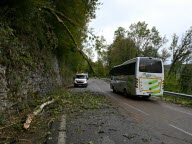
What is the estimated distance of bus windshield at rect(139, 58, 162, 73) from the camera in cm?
1183

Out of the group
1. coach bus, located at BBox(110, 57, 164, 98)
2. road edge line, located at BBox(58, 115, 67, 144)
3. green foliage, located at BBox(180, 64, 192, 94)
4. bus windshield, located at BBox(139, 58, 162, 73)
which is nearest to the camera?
road edge line, located at BBox(58, 115, 67, 144)

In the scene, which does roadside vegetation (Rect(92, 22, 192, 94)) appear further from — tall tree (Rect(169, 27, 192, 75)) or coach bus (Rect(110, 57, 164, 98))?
coach bus (Rect(110, 57, 164, 98))

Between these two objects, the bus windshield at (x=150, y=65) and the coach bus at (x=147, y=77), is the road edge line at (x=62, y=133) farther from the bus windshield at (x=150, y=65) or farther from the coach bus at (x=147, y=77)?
the bus windshield at (x=150, y=65)

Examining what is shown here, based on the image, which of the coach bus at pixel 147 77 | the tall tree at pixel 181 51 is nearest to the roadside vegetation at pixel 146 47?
the tall tree at pixel 181 51

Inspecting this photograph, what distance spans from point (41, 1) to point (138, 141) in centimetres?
795

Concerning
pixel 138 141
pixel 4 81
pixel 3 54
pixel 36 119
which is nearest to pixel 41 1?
pixel 3 54

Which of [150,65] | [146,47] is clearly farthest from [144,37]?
[150,65]

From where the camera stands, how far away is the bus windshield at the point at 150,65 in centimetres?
1183

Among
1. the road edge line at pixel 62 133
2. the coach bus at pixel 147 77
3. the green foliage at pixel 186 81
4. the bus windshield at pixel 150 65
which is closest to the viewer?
the road edge line at pixel 62 133

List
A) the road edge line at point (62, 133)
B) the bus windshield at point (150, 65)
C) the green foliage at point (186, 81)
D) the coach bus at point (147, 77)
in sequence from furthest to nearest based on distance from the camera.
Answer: the green foliage at point (186, 81)
the bus windshield at point (150, 65)
the coach bus at point (147, 77)
the road edge line at point (62, 133)

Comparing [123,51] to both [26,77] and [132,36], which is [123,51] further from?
[26,77]

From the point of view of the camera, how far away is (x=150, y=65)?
11938 millimetres

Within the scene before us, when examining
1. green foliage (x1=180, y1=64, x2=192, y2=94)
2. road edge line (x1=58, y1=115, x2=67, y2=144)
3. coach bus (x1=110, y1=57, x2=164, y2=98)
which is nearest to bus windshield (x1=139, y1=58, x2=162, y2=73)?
coach bus (x1=110, y1=57, x2=164, y2=98)

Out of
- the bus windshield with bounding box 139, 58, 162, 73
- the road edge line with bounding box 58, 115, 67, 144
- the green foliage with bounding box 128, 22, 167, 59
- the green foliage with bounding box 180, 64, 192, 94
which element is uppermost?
the green foliage with bounding box 128, 22, 167, 59
